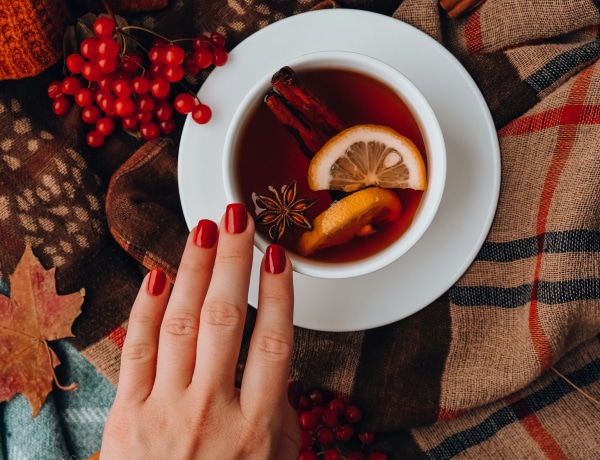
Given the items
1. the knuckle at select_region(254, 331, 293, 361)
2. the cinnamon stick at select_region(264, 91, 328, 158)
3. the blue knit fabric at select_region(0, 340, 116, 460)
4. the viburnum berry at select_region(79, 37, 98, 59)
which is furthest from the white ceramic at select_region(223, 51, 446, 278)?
the blue knit fabric at select_region(0, 340, 116, 460)

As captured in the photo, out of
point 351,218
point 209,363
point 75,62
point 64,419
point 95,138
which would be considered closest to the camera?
point 209,363

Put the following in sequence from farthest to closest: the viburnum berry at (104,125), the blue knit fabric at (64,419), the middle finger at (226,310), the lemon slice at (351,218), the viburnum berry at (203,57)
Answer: the blue knit fabric at (64,419) → the viburnum berry at (104,125) → the viburnum berry at (203,57) → the lemon slice at (351,218) → the middle finger at (226,310)

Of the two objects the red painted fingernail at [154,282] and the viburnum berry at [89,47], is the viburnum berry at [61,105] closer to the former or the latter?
the viburnum berry at [89,47]

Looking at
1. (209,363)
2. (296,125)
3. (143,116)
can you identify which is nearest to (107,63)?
(143,116)

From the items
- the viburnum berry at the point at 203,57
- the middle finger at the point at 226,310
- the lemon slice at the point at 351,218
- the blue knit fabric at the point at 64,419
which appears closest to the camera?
the middle finger at the point at 226,310

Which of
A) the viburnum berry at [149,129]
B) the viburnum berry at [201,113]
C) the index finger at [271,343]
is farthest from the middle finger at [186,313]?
the viburnum berry at [149,129]

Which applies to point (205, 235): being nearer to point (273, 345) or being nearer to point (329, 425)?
point (273, 345)
